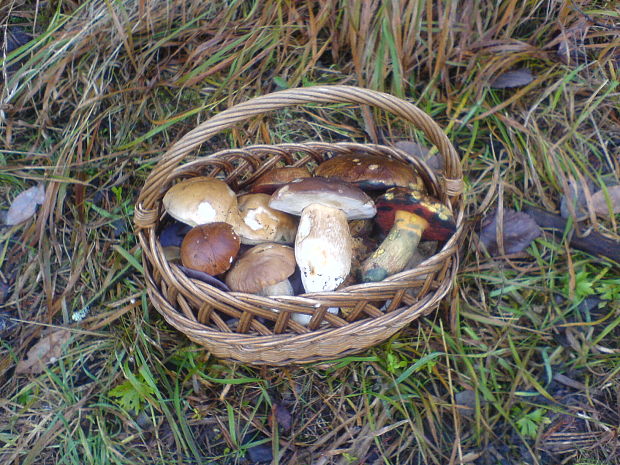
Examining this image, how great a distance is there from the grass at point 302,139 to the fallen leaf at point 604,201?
5cm

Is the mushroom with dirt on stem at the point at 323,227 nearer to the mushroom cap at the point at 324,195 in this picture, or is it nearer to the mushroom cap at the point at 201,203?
the mushroom cap at the point at 324,195

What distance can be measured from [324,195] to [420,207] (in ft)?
1.16

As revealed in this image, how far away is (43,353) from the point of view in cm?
204

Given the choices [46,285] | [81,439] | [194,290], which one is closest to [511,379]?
[194,290]

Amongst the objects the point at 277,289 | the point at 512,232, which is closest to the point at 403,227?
the point at 277,289

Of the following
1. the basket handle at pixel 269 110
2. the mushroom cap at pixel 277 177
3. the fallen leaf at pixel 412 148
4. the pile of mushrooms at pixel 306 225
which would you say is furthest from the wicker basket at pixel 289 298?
the fallen leaf at pixel 412 148

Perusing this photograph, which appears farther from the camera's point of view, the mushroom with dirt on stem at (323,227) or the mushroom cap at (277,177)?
the mushroom cap at (277,177)

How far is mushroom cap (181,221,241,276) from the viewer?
1.73 meters

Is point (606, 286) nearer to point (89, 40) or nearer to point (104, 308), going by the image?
point (104, 308)

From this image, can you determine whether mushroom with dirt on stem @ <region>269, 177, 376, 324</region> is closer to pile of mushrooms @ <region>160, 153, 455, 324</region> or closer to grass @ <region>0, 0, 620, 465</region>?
pile of mushrooms @ <region>160, 153, 455, 324</region>

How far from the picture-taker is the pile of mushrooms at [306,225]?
1730 mm

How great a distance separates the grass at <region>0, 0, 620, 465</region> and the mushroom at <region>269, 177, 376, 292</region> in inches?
16.3

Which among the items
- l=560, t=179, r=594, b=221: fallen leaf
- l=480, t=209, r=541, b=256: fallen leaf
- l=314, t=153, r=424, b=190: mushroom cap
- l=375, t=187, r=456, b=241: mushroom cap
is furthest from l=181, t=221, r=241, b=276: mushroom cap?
l=560, t=179, r=594, b=221: fallen leaf

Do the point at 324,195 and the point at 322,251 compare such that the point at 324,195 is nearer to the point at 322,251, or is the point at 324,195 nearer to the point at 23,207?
the point at 322,251
